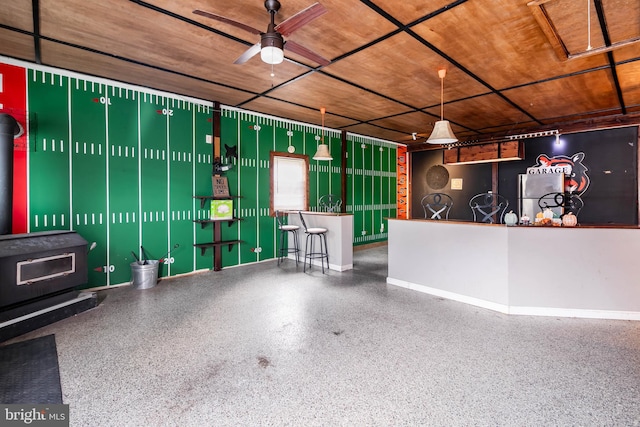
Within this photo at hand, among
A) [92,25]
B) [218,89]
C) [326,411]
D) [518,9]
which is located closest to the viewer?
[326,411]

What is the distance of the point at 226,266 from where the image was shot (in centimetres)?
566

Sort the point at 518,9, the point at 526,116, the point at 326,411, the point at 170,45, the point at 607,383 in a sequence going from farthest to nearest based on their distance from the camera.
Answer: the point at 526,116 < the point at 170,45 < the point at 518,9 < the point at 607,383 < the point at 326,411

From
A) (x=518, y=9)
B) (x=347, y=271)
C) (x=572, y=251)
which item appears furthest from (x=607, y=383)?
(x=347, y=271)

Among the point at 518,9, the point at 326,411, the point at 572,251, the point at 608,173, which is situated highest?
the point at 518,9

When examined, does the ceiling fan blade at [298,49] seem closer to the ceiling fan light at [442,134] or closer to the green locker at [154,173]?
the ceiling fan light at [442,134]

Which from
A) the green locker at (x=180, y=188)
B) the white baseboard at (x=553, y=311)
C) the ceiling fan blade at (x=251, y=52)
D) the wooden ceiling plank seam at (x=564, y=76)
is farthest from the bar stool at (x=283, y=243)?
Result: the wooden ceiling plank seam at (x=564, y=76)

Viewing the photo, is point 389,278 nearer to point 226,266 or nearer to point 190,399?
point 226,266

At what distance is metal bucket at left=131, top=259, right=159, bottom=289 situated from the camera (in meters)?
4.40

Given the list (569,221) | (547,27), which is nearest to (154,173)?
(547,27)

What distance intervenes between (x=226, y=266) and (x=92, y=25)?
3.96 metres

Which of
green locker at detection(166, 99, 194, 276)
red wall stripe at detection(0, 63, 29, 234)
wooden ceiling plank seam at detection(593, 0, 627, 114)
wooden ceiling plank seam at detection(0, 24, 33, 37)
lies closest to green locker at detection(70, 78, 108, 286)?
red wall stripe at detection(0, 63, 29, 234)

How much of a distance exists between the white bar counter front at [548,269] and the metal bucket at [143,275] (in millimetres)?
4311

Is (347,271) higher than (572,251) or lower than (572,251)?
lower

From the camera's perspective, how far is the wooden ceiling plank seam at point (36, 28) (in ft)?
8.65
